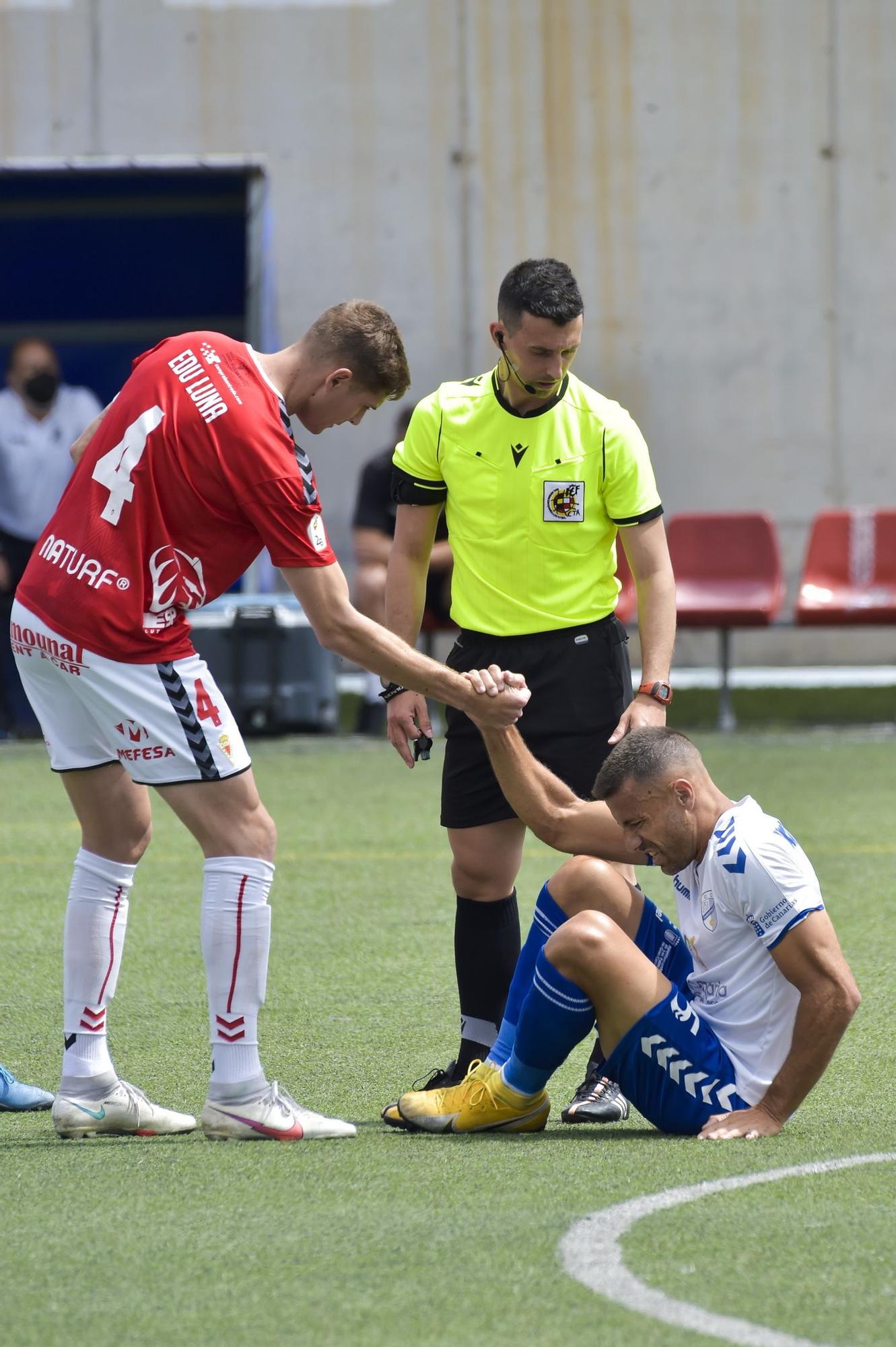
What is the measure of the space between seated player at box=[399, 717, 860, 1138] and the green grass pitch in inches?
4.9

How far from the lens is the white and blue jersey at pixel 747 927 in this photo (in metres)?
3.60

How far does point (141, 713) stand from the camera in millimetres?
3779

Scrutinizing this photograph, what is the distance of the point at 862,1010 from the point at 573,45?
426 inches

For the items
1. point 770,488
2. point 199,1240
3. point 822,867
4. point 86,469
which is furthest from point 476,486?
point 770,488

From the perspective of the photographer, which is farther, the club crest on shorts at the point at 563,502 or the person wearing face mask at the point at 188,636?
the club crest on shorts at the point at 563,502

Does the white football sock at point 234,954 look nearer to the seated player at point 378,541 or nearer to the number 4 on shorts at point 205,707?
the number 4 on shorts at point 205,707

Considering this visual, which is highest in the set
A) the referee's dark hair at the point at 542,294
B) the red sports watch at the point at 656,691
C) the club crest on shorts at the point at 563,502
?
the referee's dark hair at the point at 542,294

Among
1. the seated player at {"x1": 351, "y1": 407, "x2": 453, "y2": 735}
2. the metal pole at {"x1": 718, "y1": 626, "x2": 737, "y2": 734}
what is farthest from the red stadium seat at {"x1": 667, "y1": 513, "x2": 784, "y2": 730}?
the seated player at {"x1": 351, "y1": 407, "x2": 453, "y2": 735}

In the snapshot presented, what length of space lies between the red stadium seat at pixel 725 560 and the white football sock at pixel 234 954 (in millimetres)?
8553

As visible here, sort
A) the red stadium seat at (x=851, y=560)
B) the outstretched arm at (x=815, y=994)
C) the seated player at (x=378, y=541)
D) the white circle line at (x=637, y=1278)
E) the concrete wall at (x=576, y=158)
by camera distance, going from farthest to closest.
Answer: the concrete wall at (x=576, y=158)
the red stadium seat at (x=851, y=560)
the seated player at (x=378, y=541)
the outstretched arm at (x=815, y=994)
the white circle line at (x=637, y=1278)

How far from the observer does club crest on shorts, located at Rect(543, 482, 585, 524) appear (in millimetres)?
4340

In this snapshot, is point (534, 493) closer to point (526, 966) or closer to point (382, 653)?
point (382, 653)

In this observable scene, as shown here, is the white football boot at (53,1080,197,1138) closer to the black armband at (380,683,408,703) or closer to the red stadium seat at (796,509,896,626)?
the black armband at (380,683,408,703)

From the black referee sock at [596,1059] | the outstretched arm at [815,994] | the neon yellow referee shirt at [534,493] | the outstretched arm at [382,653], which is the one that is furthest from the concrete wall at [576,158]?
the outstretched arm at [815,994]
